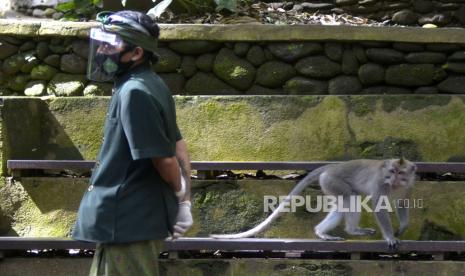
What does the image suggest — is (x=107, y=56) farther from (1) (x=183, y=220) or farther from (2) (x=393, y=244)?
(2) (x=393, y=244)

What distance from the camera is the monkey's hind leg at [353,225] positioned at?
630cm

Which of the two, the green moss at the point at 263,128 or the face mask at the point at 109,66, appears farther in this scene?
the green moss at the point at 263,128

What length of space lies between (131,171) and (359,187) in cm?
260

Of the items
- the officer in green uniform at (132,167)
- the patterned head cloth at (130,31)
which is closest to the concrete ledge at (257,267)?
the officer in green uniform at (132,167)

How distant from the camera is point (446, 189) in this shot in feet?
21.8

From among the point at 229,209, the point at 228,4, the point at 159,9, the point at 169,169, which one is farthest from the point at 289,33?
the point at 169,169

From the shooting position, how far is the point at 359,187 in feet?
20.5

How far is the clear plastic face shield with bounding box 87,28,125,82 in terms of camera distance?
4164mm

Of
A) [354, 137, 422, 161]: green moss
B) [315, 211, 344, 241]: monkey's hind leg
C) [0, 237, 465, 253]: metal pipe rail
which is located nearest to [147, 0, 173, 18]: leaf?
[354, 137, 422, 161]: green moss

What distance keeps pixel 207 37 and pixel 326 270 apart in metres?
2.35

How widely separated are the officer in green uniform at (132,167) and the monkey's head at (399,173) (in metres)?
2.29

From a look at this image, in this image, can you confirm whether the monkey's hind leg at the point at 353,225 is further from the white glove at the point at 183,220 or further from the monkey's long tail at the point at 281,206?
the white glove at the point at 183,220

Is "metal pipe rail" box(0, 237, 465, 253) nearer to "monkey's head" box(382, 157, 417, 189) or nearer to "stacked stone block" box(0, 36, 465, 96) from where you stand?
"monkey's head" box(382, 157, 417, 189)

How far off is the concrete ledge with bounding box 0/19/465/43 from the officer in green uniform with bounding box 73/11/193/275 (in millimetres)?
3169
